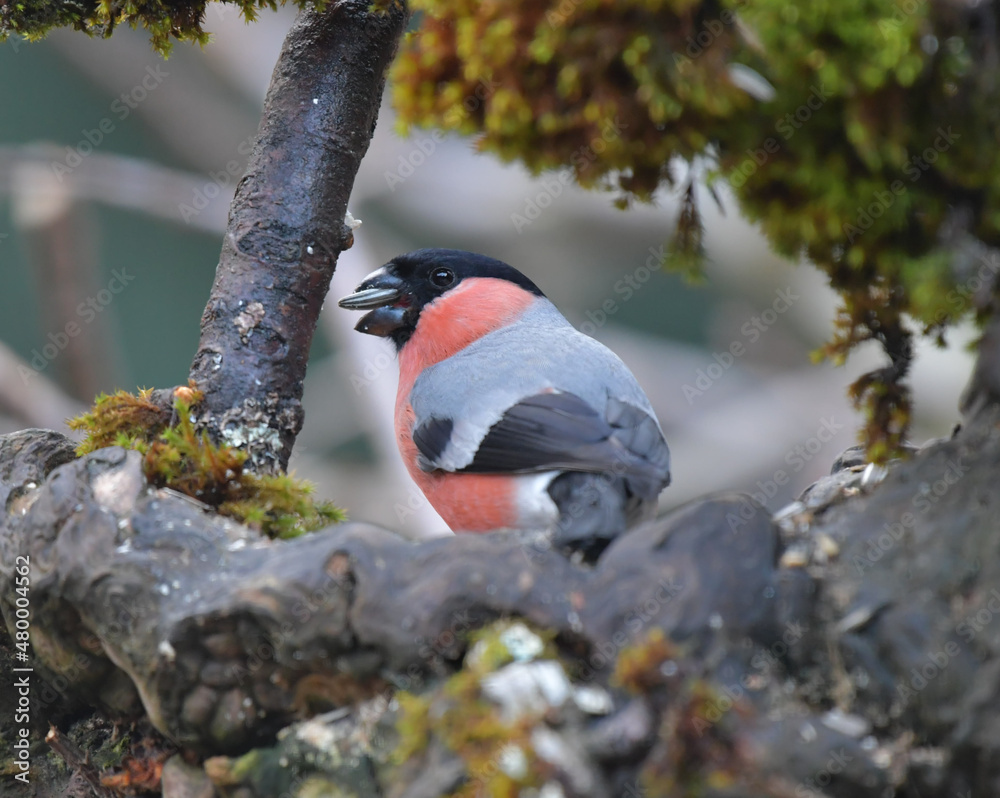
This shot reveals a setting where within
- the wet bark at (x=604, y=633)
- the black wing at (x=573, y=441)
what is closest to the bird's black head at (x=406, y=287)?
the black wing at (x=573, y=441)

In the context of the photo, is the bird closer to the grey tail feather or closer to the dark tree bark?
the grey tail feather

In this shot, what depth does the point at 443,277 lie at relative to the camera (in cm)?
306

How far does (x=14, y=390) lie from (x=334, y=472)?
2.45 metres

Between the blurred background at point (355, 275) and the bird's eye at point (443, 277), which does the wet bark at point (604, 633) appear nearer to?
the bird's eye at point (443, 277)

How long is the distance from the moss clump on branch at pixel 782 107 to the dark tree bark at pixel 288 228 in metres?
0.95

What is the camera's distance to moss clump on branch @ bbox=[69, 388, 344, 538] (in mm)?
1950

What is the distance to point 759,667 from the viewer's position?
1.46 metres

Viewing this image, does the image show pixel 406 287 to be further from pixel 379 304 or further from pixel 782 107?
pixel 782 107

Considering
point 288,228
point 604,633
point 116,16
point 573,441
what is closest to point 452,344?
point 288,228

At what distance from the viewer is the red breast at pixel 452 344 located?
255 cm

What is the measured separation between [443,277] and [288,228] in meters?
0.68

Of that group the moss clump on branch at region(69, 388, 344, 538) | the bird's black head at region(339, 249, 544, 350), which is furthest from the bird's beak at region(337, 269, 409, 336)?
the moss clump on branch at region(69, 388, 344, 538)

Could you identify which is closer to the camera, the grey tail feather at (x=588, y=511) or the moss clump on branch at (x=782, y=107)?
the moss clump on branch at (x=782, y=107)

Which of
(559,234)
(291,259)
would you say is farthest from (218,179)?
(291,259)
